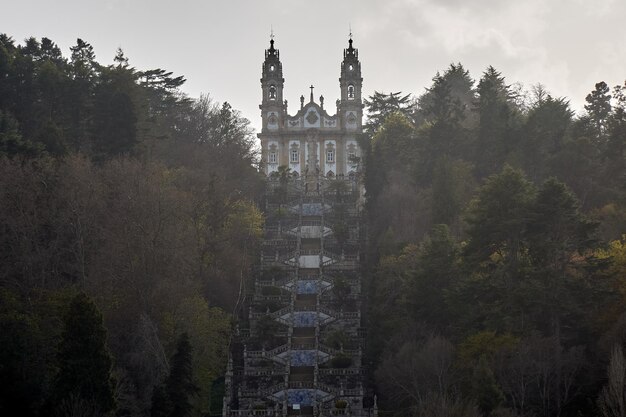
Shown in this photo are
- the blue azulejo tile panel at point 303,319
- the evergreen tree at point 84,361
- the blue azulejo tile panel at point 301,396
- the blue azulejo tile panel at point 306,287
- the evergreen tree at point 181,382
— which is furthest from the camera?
the blue azulejo tile panel at point 306,287

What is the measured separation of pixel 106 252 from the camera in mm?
43719

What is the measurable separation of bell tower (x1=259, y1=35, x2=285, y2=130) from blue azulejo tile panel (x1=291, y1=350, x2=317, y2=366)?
43.0 m

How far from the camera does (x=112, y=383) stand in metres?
35.8

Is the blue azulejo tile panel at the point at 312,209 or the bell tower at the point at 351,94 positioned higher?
the bell tower at the point at 351,94

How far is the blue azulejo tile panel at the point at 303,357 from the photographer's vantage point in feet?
168

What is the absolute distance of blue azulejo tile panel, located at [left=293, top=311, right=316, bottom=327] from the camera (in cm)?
5542

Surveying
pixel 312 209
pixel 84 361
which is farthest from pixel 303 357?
pixel 312 209

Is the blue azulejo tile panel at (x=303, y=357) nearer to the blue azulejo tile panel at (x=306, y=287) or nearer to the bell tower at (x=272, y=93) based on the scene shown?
the blue azulejo tile panel at (x=306, y=287)

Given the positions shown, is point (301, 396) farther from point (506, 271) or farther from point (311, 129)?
point (311, 129)

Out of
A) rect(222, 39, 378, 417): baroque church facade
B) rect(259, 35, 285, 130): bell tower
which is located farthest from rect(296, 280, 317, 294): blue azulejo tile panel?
rect(259, 35, 285, 130): bell tower

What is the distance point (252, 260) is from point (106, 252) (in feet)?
58.6

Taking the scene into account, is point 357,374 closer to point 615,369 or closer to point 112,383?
point 112,383

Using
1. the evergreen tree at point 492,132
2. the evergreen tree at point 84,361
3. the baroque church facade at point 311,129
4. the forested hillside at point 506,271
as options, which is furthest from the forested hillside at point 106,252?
the baroque church facade at point 311,129

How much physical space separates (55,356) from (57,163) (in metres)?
14.1
